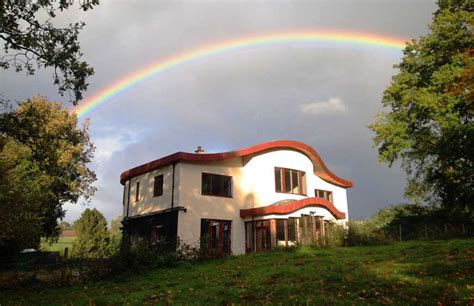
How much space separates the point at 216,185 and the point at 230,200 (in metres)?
1.41

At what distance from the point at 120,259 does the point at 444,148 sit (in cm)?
2240

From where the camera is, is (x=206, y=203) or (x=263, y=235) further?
(x=263, y=235)

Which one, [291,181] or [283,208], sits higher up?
[291,181]

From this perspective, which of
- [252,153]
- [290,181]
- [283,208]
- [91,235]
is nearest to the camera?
[283,208]

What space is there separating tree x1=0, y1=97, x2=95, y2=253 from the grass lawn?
521 cm

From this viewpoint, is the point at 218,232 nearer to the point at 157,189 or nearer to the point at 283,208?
the point at 283,208

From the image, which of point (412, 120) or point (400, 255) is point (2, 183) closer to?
point (400, 255)

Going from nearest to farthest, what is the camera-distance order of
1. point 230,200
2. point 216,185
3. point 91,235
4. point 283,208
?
point 283,208 → point 216,185 → point 230,200 → point 91,235

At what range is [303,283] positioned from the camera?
11.3m

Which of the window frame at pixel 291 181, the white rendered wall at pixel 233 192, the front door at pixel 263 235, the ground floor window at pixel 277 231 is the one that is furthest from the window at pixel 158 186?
the window frame at pixel 291 181

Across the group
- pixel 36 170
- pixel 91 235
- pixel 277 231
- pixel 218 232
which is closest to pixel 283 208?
pixel 277 231

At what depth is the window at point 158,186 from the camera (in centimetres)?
2716

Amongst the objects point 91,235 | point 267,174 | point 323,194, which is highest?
point 267,174

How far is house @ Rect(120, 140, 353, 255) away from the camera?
25.2 m
